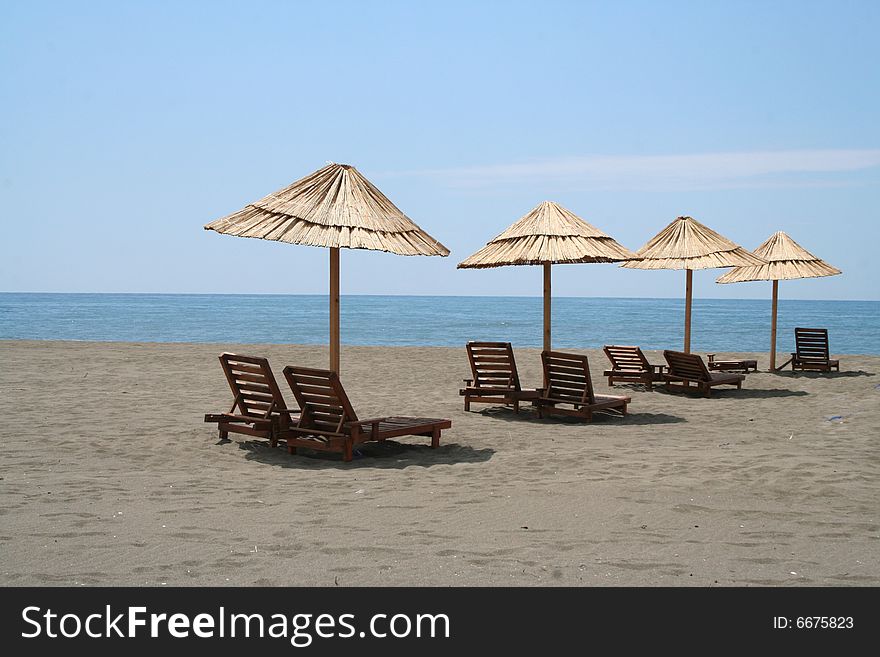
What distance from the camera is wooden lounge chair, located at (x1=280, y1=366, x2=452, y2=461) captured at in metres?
7.42

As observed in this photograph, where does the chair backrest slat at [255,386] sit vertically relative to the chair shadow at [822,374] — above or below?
above

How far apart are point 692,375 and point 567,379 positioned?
329 cm

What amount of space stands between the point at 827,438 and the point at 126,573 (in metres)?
6.92

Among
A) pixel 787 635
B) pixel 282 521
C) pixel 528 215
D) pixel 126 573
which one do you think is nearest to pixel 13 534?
pixel 126 573

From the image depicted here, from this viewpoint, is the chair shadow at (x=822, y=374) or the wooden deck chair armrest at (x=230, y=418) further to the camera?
the chair shadow at (x=822, y=374)

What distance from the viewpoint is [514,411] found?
1066 centimetres

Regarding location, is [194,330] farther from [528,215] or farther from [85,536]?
[85,536]

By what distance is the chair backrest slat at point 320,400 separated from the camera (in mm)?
7363

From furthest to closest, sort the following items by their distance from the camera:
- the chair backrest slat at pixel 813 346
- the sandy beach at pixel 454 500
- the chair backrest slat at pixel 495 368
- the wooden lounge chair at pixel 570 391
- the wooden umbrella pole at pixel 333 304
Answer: the chair backrest slat at pixel 813 346 → the chair backrest slat at pixel 495 368 → the wooden lounge chair at pixel 570 391 → the wooden umbrella pole at pixel 333 304 → the sandy beach at pixel 454 500

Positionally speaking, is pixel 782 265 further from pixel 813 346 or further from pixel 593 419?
pixel 593 419

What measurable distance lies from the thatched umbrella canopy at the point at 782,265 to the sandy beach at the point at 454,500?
5869mm

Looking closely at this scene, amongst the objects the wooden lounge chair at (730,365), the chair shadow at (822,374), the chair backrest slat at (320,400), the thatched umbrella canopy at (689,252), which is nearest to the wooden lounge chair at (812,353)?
the chair shadow at (822,374)

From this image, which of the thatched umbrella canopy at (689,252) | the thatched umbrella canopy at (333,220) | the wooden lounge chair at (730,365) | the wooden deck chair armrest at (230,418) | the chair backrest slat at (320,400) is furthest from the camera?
the wooden lounge chair at (730,365)

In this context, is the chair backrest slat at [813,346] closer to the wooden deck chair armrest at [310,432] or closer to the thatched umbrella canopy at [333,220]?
the thatched umbrella canopy at [333,220]
